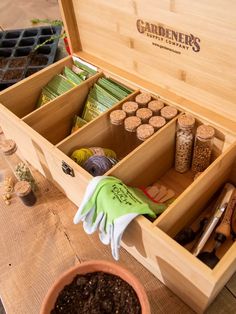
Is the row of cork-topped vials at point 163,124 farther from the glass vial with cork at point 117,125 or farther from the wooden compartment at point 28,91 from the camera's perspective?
the wooden compartment at point 28,91

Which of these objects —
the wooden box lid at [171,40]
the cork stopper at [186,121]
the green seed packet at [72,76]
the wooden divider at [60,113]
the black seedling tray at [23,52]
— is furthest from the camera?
the black seedling tray at [23,52]

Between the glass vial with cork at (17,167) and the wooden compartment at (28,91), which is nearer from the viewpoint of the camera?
the glass vial with cork at (17,167)

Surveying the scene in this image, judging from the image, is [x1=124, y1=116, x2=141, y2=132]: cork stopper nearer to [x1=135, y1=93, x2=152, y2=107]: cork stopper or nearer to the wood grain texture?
[x1=135, y1=93, x2=152, y2=107]: cork stopper

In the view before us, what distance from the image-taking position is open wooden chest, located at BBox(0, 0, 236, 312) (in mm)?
639

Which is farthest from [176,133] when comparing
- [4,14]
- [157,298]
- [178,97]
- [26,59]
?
[4,14]

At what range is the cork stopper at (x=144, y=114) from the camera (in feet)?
2.82

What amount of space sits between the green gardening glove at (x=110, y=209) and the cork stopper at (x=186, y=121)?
9.5 inches

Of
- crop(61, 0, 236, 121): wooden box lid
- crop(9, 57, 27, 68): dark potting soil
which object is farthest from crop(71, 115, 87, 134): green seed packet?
crop(9, 57, 27, 68): dark potting soil

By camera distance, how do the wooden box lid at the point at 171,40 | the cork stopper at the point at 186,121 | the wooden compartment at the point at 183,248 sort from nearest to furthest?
the wooden compartment at the point at 183,248 < the wooden box lid at the point at 171,40 < the cork stopper at the point at 186,121

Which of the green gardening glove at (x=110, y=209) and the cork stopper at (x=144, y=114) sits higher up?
the cork stopper at (x=144, y=114)

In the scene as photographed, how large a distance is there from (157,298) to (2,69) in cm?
107

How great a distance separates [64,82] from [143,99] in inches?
12.7

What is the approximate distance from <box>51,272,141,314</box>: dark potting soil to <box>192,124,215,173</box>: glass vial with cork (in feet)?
1.31

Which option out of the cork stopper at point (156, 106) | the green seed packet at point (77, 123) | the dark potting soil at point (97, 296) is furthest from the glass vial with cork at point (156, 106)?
Result: the dark potting soil at point (97, 296)
